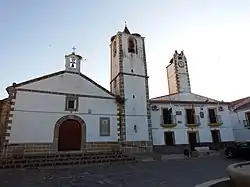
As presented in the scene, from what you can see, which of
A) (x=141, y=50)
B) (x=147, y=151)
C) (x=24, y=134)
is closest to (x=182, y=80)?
(x=141, y=50)

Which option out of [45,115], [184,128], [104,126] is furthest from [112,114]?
[184,128]

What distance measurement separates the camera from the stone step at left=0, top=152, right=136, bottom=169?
399 inches

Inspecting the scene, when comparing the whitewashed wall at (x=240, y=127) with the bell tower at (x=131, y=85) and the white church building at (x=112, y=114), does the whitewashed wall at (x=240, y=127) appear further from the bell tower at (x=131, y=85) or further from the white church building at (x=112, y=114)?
the bell tower at (x=131, y=85)

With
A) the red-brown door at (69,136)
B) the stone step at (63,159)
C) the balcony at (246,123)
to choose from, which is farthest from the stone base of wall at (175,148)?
the red-brown door at (69,136)

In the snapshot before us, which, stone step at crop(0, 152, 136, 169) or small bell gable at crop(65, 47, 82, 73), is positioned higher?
small bell gable at crop(65, 47, 82, 73)

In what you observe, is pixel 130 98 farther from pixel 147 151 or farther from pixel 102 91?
pixel 147 151

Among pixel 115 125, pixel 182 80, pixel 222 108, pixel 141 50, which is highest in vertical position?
pixel 141 50

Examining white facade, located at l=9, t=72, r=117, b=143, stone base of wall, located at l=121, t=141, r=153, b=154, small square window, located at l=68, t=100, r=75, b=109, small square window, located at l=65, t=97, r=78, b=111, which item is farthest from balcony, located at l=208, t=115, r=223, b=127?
small square window, located at l=68, t=100, r=75, b=109

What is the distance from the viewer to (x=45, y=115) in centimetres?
1266

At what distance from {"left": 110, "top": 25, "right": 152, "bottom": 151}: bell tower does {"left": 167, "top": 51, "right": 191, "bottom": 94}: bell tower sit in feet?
18.6

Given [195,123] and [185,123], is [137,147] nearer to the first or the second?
[185,123]

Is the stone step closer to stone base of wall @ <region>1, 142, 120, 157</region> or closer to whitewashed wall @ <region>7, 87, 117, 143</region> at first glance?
stone base of wall @ <region>1, 142, 120, 157</region>

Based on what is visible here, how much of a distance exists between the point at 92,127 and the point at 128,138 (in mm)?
2782

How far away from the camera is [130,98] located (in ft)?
51.6
